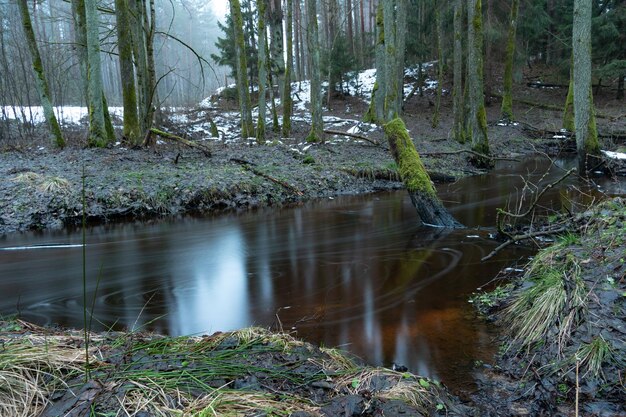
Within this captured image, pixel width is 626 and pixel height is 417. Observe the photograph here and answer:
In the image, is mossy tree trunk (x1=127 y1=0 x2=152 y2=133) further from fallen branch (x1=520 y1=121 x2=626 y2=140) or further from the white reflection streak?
fallen branch (x1=520 y1=121 x2=626 y2=140)

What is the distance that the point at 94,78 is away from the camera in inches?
570

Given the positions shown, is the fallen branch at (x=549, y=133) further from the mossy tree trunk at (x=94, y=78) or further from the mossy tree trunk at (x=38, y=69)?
the mossy tree trunk at (x=38, y=69)

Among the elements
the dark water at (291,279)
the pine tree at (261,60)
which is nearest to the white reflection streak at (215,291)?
the dark water at (291,279)

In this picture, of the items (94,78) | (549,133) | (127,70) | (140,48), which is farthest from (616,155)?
(94,78)

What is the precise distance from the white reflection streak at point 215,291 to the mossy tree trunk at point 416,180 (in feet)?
A: 12.4

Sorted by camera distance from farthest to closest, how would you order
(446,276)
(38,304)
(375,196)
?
(375,196) → (446,276) → (38,304)

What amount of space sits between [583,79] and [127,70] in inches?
594

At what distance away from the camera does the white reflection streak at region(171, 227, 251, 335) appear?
5199mm

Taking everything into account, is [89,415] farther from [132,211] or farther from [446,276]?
[132,211]

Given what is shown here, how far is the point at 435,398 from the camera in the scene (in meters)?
2.94

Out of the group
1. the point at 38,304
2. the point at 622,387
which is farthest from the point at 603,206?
the point at 38,304

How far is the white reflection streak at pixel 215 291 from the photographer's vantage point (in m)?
5.20

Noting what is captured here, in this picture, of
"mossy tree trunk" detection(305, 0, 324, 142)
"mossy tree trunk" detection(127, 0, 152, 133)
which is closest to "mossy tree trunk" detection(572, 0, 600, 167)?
"mossy tree trunk" detection(305, 0, 324, 142)

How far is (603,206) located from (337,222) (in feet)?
18.5
